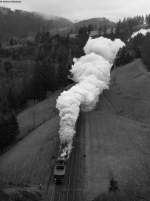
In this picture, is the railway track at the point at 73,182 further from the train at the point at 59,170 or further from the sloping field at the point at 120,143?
the sloping field at the point at 120,143

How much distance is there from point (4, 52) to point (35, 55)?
Result: 734 inches

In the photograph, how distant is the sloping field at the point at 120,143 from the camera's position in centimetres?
4362

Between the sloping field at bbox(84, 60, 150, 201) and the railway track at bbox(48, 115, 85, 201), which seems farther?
the sloping field at bbox(84, 60, 150, 201)

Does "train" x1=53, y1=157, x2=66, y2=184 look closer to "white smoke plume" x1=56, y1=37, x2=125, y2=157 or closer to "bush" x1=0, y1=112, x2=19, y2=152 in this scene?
"white smoke plume" x1=56, y1=37, x2=125, y2=157

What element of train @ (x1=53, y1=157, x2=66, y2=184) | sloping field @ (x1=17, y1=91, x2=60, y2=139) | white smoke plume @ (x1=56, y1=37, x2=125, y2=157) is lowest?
sloping field @ (x1=17, y1=91, x2=60, y2=139)

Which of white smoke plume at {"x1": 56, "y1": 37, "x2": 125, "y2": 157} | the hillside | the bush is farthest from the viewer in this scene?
the bush

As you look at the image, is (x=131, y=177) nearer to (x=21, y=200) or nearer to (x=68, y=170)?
(x=68, y=170)

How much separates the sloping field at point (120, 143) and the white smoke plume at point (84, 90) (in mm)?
3994

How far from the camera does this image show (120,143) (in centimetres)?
5781

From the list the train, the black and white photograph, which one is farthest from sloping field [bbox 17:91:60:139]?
the train

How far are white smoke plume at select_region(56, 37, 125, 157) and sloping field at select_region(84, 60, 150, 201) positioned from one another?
13.1 ft

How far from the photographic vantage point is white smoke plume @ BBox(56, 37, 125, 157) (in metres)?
52.7

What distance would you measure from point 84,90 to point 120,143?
18119 millimetres

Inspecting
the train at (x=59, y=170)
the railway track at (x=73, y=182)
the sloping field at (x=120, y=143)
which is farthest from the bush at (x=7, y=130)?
the train at (x=59, y=170)
